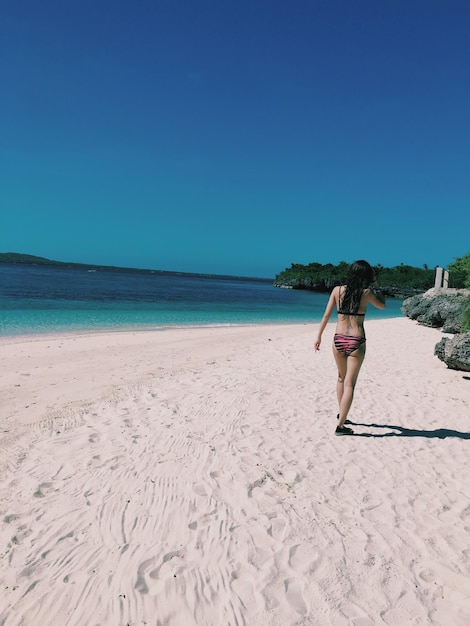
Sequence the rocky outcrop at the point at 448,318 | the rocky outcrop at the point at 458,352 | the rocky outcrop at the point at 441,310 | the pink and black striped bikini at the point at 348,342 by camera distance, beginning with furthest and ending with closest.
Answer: the rocky outcrop at the point at 441,310, the rocky outcrop at the point at 448,318, the rocky outcrop at the point at 458,352, the pink and black striped bikini at the point at 348,342

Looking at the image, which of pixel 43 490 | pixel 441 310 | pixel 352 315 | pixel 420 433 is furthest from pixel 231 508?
pixel 441 310

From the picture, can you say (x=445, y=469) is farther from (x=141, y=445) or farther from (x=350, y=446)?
(x=141, y=445)

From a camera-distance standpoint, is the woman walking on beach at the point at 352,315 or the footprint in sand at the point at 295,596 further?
the woman walking on beach at the point at 352,315

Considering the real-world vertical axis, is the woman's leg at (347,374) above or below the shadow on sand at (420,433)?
above

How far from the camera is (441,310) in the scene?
18.2m

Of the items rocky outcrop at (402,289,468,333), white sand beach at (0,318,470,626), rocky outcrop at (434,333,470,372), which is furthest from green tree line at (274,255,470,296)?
white sand beach at (0,318,470,626)

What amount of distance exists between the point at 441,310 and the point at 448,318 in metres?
1.48

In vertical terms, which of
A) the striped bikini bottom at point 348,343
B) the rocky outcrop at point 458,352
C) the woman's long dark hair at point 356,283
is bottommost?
the rocky outcrop at point 458,352

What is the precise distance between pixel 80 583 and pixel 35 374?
697cm

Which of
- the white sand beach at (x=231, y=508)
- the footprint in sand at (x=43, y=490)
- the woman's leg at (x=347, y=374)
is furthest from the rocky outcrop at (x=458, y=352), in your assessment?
the footprint in sand at (x=43, y=490)

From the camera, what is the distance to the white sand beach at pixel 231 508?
2.47 metres

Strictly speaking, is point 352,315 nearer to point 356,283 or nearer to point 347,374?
point 356,283

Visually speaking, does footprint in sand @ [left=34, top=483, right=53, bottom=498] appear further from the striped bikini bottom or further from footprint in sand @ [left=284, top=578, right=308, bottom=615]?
the striped bikini bottom

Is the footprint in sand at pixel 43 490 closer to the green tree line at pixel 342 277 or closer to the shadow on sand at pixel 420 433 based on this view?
the shadow on sand at pixel 420 433
